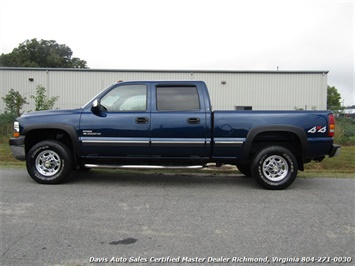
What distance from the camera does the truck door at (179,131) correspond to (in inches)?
230

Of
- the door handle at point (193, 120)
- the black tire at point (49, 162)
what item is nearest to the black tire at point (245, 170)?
the door handle at point (193, 120)

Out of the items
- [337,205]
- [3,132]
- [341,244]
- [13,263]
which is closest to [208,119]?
[337,205]

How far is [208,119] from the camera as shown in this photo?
19.2 feet

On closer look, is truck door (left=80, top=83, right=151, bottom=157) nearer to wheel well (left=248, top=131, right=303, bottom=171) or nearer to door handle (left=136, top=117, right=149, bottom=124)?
door handle (left=136, top=117, right=149, bottom=124)

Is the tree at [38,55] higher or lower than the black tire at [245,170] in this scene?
higher

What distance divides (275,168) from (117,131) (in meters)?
3.05

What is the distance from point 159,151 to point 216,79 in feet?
54.3

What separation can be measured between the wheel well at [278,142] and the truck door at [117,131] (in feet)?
6.81

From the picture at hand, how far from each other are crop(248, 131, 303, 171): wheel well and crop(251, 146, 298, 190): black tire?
20 centimetres

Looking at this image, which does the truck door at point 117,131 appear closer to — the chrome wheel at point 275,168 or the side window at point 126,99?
the side window at point 126,99

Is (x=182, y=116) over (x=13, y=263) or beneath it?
over

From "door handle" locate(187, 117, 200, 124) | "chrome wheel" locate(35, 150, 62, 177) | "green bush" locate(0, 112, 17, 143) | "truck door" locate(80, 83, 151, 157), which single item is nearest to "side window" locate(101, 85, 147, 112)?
"truck door" locate(80, 83, 151, 157)

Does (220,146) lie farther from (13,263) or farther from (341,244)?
(13,263)

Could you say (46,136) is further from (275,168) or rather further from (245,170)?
(275,168)
